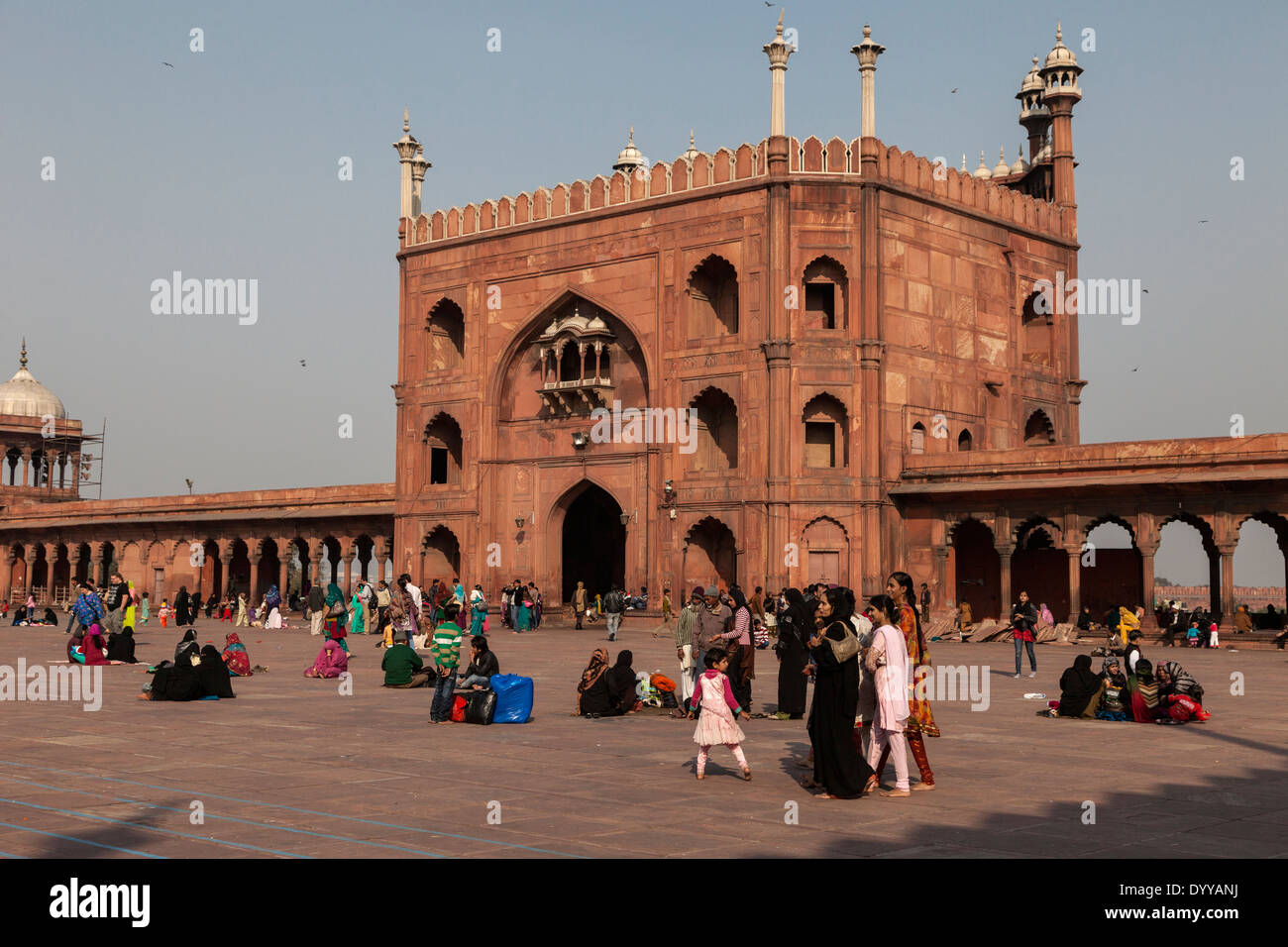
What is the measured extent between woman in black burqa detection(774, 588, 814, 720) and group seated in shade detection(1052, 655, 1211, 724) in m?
2.65

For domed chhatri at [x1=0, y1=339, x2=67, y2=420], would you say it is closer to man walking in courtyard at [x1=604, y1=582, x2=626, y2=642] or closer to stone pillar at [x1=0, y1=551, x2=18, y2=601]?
stone pillar at [x1=0, y1=551, x2=18, y2=601]

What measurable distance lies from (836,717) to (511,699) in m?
5.09

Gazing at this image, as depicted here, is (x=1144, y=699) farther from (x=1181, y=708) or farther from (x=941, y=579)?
(x=941, y=579)

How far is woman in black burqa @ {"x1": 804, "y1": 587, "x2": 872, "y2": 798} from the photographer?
9023 mm

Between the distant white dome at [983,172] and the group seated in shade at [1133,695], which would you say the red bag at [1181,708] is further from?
the distant white dome at [983,172]

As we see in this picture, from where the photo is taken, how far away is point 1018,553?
33875 millimetres

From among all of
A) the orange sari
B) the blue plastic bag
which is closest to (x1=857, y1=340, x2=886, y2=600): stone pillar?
the blue plastic bag

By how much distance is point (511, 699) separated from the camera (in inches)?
535

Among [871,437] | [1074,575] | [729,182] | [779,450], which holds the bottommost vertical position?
[1074,575]

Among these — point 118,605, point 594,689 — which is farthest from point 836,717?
point 118,605
